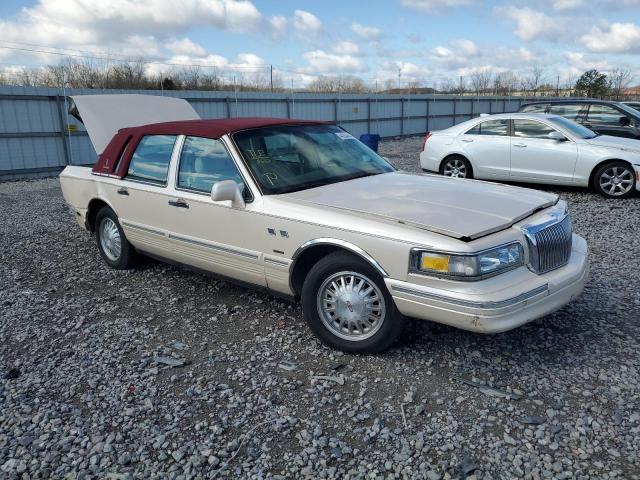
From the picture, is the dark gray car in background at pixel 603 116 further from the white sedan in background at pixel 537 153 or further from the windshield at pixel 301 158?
the windshield at pixel 301 158

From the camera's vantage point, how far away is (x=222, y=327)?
14.4 ft

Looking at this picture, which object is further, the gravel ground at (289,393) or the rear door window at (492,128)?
the rear door window at (492,128)

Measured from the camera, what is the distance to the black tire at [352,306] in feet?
11.7

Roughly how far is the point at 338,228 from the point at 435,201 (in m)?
0.74

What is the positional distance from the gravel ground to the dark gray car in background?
8.46 meters

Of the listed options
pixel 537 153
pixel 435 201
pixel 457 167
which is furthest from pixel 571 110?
pixel 435 201

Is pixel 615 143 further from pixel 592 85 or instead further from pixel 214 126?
pixel 592 85

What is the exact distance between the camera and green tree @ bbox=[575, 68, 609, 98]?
38.2 metres

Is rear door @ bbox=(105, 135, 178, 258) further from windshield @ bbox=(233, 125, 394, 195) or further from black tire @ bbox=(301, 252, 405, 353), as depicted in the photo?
black tire @ bbox=(301, 252, 405, 353)

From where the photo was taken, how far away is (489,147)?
406 inches

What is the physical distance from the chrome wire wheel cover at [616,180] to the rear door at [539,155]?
530mm

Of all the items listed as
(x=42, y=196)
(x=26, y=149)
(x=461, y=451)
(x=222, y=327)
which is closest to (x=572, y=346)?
(x=461, y=451)

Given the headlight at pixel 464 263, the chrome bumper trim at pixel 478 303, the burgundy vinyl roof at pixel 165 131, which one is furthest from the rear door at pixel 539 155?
the headlight at pixel 464 263

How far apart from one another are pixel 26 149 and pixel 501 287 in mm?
13520
